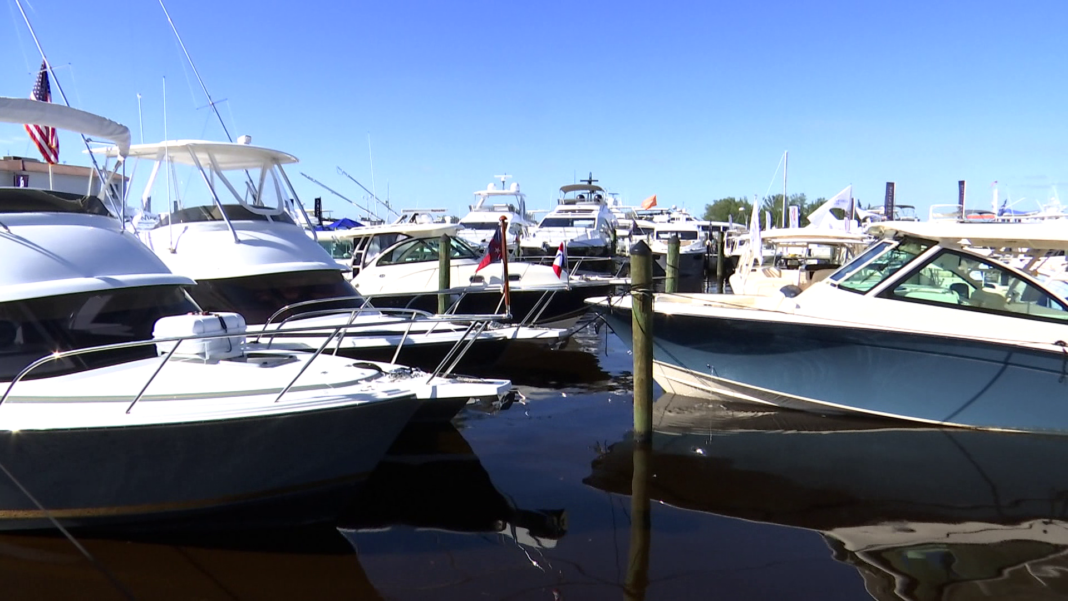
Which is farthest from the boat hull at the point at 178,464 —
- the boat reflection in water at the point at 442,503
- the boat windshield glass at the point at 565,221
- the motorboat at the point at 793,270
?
the boat windshield glass at the point at 565,221

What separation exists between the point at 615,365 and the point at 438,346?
4285mm

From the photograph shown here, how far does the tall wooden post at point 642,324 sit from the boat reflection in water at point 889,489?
60 cm

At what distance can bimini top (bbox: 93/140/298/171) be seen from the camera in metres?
9.48

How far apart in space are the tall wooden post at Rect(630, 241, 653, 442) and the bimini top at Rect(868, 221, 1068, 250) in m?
3.28

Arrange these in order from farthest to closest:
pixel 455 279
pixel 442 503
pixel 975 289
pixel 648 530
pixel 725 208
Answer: pixel 725 208, pixel 455 279, pixel 975 289, pixel 442 503, pixel 648 530

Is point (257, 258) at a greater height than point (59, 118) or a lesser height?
lesser

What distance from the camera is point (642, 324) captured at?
7.30 meters

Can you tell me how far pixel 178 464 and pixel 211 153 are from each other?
559 centimetres

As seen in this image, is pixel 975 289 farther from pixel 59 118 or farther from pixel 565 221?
pixel 565 221

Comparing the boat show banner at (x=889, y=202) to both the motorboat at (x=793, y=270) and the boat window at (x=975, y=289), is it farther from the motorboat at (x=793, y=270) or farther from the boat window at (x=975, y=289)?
the boat window at (x=975, y=289)

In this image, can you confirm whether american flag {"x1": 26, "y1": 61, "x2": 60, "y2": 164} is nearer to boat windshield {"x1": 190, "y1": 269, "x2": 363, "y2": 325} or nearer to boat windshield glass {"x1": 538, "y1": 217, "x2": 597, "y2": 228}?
boat windshield {"x1": 190, "y1": 269, "x2": 363, "y2": 325}

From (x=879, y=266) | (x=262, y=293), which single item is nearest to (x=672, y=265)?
(x=879, y=266)

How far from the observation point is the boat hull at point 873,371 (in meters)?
7.47

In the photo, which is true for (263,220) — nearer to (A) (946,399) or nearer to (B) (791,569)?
(B) (791,569)
